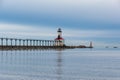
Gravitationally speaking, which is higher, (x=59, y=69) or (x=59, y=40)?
(x=59, y=40)

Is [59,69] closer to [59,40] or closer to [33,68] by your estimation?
[33,68]

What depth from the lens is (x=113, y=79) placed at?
28156mm

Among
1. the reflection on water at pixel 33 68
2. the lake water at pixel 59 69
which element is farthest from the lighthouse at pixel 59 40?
the reflection on water at pixel 33 68

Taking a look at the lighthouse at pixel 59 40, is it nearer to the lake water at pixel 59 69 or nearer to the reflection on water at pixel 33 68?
the lake water at pixel 59 69

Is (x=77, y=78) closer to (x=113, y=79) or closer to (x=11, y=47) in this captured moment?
(x=113, y=79)

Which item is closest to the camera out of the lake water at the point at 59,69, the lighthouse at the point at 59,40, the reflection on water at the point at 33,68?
the lake water at the point at 59,69

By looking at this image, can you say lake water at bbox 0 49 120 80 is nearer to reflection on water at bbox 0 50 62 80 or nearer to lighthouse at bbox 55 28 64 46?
reflection on water at bbox 0 50 62 80

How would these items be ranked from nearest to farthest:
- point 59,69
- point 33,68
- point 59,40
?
point 59,69
point 33,68
point 59,40

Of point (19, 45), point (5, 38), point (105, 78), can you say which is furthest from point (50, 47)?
point (105, 78)

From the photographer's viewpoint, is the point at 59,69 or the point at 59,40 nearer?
the point at 59,69

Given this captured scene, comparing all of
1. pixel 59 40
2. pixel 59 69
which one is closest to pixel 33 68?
pixel 59 69

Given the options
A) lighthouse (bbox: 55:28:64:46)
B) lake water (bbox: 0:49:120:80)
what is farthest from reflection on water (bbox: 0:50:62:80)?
lighthouse (bbox: 55:28:64:46)

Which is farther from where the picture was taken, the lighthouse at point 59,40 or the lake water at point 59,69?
the lighthouse at point 59,40

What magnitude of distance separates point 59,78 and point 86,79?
214 cm
